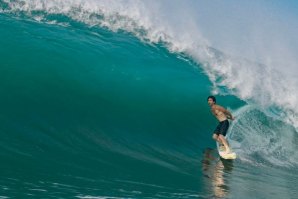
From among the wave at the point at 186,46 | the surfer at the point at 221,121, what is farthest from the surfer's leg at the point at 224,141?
the wave at the point at 186,46

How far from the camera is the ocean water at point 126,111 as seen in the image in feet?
19.1

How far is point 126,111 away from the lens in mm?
9945

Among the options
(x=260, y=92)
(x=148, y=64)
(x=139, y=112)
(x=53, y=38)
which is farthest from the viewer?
(x=260, y=92)

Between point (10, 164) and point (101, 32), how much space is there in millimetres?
8835

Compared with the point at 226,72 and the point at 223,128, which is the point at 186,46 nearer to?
the point at 226,72

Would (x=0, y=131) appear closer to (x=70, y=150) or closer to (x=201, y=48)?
(x=70, y=150)

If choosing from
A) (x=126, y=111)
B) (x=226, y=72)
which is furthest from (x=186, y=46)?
(x=126, y=111)

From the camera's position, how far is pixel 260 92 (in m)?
14.7

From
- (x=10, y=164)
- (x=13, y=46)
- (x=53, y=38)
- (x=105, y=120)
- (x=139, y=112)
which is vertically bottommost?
(x=10, y=164)

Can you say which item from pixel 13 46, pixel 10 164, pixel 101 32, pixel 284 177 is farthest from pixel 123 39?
pixel 10 164

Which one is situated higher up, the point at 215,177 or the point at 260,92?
the point at 260,92

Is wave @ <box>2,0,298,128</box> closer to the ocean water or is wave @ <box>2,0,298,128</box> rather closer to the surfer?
the ocean water

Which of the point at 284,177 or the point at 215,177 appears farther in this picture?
the point at 284,177

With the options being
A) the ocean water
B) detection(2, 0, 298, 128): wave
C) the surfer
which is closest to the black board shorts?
the surfer
